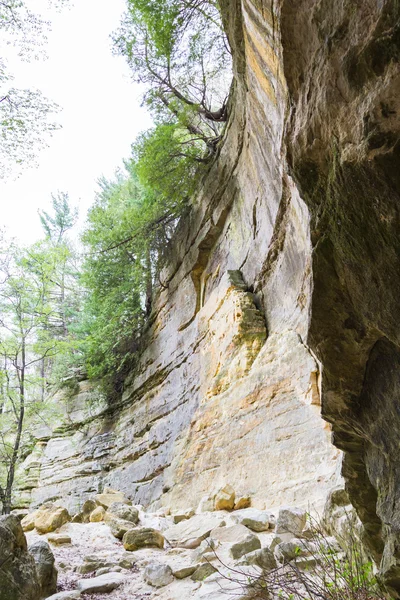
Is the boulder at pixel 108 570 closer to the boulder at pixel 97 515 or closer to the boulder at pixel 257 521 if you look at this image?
the boulder at pixel 257 521

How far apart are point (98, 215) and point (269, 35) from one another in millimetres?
13238

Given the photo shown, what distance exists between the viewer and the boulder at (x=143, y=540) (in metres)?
5.95

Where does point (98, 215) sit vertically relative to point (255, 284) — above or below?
above

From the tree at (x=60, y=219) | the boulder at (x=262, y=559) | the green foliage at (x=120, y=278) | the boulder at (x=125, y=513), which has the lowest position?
the boulder at (x=262, y=559)

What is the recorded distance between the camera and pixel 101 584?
4.36m

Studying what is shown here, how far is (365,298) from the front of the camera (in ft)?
7.97

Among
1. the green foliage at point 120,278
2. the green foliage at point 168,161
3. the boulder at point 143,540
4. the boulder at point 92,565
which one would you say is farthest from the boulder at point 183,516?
the green foliage at point 168,161

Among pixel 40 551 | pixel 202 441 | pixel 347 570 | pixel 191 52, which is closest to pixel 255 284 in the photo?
pixel 202 441

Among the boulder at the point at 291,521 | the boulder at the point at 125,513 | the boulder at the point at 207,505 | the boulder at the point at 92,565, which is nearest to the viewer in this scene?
the boulder at the point at 291,521

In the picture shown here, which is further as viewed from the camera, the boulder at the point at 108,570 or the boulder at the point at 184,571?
the boulder at the point at 108,570

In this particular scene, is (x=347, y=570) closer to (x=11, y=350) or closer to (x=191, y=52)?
(x=11, y=350)

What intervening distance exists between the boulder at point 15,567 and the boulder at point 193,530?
2.25m

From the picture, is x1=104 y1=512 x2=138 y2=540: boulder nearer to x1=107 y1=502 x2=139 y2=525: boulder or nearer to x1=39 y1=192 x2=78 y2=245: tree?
x1=107 y1=502 x2=139 y2=525: boulder

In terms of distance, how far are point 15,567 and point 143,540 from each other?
2.43 metres
